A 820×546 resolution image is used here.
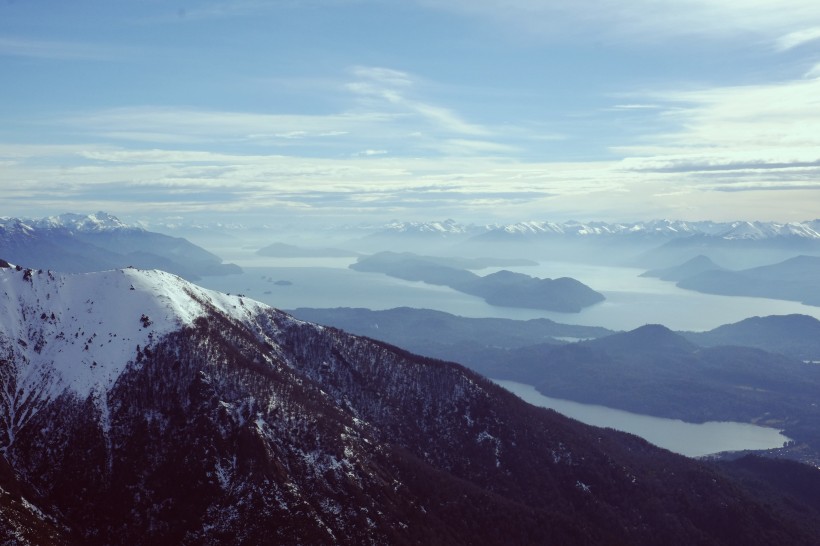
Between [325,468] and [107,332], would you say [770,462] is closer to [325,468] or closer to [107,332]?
[325,468]

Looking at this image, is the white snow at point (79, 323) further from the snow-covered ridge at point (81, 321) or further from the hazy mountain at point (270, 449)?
the hazy mountain at point (270, 449)

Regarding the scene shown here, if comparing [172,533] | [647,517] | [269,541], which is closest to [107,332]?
[172,533]

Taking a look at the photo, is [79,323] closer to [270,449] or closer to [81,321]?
[81,321]

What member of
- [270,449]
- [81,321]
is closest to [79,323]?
[81,321]

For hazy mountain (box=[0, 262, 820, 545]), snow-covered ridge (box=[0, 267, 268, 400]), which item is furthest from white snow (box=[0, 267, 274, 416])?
hazy mountain (box=[0, 262, 820, 545])

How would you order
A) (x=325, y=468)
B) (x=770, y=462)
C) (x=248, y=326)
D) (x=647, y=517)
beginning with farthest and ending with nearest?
(x=770, y=462)
(x=248, y=326)
(x=647, y=517)
(x=325, y=468)
